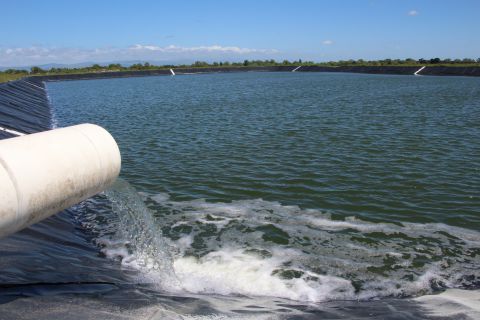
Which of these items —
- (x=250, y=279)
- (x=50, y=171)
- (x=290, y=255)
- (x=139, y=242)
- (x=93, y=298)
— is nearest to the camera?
(x=50, y=171)

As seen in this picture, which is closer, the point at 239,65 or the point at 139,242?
the point at 139,242

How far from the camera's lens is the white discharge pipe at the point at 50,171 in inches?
160

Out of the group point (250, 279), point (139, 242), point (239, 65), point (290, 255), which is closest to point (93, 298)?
point (250, 279)

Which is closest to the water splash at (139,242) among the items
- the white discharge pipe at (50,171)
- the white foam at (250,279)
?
the white foam at (250,279)

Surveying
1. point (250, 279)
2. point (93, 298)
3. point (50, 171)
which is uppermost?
point (50, 171)

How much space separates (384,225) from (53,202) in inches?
268

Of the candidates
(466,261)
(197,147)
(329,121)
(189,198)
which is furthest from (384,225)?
(329,121)

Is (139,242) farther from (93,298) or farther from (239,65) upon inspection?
(239,65)

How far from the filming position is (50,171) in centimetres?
454

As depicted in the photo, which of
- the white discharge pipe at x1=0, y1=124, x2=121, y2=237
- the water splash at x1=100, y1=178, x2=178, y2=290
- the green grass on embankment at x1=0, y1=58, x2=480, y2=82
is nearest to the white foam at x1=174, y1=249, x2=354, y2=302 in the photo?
the water splash at x1=100, y1=178, x2=178, y2=290

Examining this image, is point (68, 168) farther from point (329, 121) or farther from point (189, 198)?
point (329, 121)

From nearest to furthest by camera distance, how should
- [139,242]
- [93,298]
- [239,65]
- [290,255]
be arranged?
[93,298] → [290,255] → [139,242] → [239,65]

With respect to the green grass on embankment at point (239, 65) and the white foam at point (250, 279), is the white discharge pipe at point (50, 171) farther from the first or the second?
the green grass on embankment at point (239, 65)

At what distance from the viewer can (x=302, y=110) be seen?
89.2 ft
